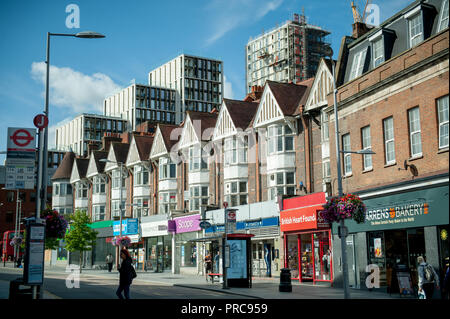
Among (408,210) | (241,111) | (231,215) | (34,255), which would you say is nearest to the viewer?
(34,255)

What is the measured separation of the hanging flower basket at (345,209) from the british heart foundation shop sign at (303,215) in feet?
24.3

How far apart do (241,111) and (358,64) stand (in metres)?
16.0

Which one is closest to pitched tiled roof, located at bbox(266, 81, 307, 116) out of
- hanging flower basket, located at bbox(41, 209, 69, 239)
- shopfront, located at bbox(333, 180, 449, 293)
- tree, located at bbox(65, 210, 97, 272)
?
shopfront, located at bbox(333, 180, 449, 293)

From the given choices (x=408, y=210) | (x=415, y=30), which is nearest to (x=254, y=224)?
(x=408, y=210)

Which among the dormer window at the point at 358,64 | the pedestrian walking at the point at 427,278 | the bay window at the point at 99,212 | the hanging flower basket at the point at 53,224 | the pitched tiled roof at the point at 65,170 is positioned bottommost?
the pedestrian walking at the point at 427,278

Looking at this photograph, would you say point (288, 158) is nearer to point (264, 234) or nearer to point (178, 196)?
point (264, 234)

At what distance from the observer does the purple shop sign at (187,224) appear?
137 feet

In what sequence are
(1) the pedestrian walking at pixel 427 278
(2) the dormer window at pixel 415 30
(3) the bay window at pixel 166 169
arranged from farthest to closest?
(3) the bay window at pixel 166 169 < (2) the dormer window at pixel 415 30 < (1) the pedestrian walking at pixel 427 278

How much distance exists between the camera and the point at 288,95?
36188 millimetres

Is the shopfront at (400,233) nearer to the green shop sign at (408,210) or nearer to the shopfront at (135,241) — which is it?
the green shop sign at (408,210)

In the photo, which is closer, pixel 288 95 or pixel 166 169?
pixel 288 95

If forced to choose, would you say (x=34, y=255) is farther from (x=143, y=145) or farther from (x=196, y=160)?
(x=143, y=145)

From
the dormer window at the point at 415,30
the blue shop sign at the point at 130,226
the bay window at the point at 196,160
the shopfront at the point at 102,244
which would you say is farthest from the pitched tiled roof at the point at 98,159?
the dormer window at the point at 415,30

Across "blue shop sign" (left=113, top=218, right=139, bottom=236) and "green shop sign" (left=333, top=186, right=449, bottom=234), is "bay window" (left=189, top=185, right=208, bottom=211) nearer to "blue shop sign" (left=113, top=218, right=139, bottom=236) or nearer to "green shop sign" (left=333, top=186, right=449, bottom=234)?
"blue shop sign" (left=113, top=218, right=139, bottom=236)
